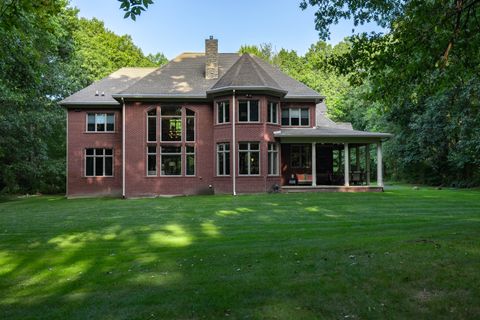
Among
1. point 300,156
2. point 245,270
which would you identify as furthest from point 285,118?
point 245,270

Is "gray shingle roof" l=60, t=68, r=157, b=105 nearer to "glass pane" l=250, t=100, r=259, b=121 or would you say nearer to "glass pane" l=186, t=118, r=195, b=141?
"glass pane" l=186, t=118, r=195, b=141

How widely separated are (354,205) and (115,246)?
948cm

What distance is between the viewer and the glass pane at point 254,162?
77.3 feet

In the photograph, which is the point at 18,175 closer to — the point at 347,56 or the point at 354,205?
the point at 354,205

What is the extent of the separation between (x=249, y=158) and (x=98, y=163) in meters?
8.95

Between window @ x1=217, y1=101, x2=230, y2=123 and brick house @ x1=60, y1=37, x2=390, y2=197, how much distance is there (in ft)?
0.17

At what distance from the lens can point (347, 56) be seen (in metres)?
9.13

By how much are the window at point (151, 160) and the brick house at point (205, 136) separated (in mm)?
54

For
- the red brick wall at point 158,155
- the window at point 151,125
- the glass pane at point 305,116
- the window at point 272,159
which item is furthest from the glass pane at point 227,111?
the glass pane at point 305,116

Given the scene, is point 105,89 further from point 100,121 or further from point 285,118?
point 285,118

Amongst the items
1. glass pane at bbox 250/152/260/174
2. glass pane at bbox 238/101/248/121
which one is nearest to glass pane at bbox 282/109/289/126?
→ glass pane at bbox 238/101/248/121

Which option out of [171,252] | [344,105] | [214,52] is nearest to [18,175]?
[214,52]

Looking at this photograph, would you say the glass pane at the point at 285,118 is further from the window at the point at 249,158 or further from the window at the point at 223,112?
the window at the point at 223,112

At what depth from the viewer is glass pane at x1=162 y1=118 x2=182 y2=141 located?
2508cm
